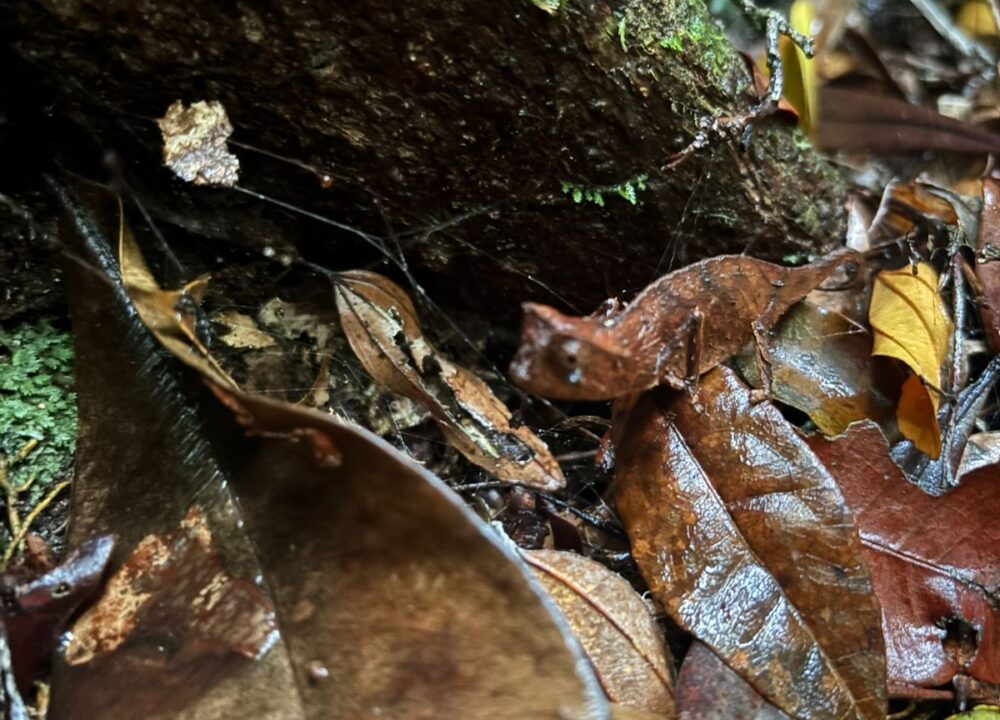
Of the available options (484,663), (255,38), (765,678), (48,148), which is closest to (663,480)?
(765,678)

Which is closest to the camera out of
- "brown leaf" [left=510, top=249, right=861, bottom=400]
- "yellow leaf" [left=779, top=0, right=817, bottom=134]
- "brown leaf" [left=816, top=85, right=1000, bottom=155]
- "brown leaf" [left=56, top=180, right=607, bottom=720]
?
"brown leaf" [left=56, top=180, right=607, bottom=720]

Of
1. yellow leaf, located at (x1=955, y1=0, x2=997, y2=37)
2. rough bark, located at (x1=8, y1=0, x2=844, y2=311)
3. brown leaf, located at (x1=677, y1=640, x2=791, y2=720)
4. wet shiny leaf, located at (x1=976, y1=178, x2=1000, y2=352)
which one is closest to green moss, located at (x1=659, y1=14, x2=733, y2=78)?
rough bark, located at (x1=8, y1=0, x2=844, y2=311)

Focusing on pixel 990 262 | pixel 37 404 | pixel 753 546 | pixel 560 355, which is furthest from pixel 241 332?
pixel 990 262

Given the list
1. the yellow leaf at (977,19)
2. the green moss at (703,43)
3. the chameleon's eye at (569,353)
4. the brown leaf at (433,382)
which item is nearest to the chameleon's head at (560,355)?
the chameleon's eye at (569,353)

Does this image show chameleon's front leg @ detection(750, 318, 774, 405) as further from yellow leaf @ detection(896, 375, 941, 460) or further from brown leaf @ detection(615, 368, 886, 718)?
yellow leaf @ detection(896, 375, 941, 460)

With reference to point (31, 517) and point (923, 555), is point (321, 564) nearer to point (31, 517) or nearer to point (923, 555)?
point (31, 517)

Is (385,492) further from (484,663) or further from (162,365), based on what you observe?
(162,365)
